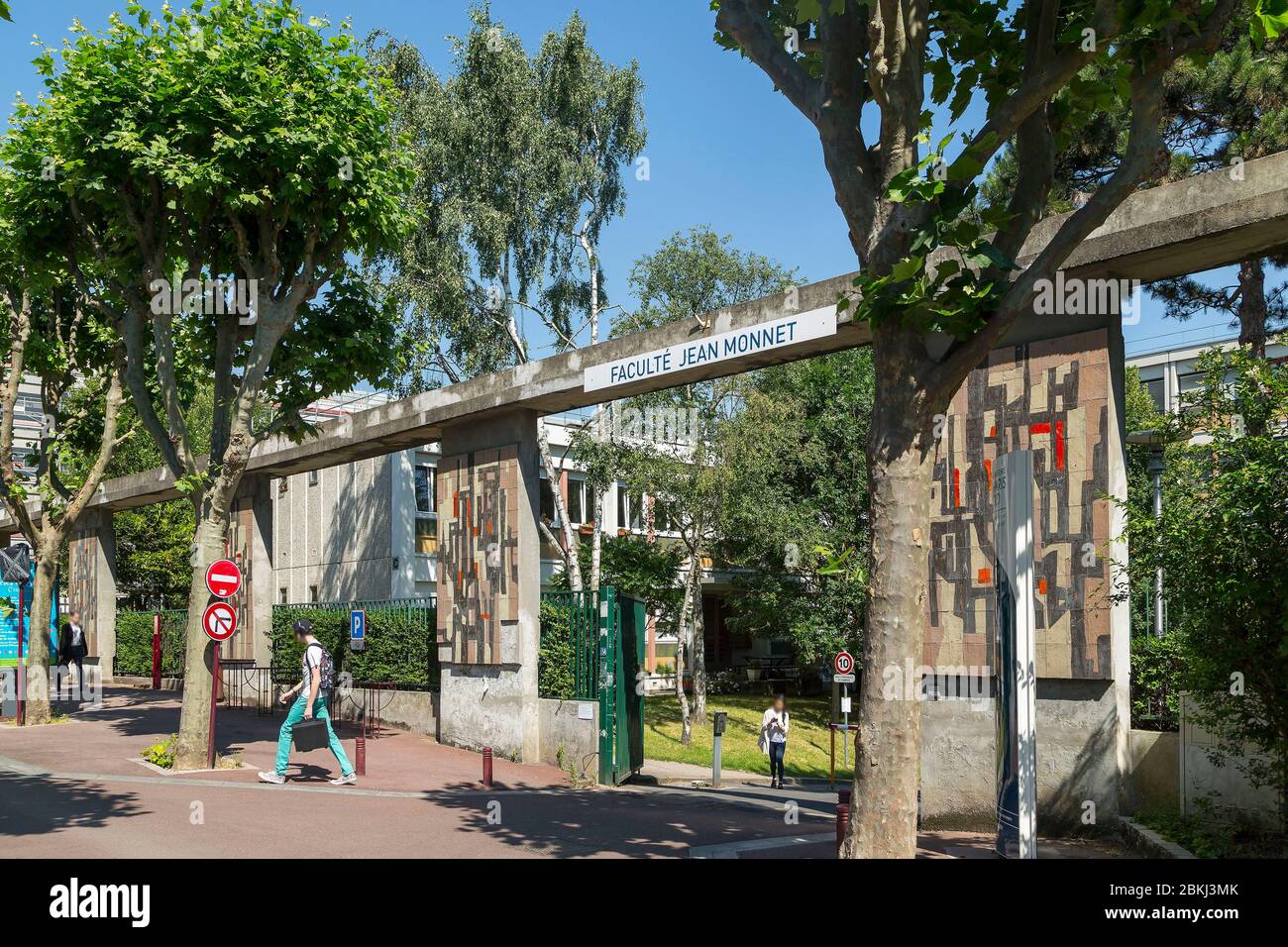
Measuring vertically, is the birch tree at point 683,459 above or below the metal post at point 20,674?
above

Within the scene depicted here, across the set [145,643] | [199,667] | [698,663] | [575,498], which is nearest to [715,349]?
[199,667]

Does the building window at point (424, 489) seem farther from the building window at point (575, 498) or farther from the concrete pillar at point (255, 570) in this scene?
the concrete pillar at point (255, 570)

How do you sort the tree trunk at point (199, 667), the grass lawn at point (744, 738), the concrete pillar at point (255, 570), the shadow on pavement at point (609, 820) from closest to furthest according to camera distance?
the shadow on pavement at point (609, 820) < the tree trunk at point (199, 667) < the concrete pillar at point (255, 570) < the grass lawn at point (744, 738)

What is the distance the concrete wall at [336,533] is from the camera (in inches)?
1458

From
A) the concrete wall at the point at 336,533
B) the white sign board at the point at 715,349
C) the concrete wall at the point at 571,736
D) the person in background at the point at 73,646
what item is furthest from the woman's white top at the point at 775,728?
the concrete wall at the point at 336,533

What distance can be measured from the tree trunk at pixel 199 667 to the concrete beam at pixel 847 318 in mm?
4448

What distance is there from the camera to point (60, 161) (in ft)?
48.7

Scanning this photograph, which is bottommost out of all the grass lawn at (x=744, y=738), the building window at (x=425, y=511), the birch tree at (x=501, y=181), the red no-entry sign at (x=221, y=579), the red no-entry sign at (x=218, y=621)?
the grass lawn at (x=744, y=738)

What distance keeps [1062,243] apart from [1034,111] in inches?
41.4

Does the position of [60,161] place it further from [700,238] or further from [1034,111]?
[700,238]

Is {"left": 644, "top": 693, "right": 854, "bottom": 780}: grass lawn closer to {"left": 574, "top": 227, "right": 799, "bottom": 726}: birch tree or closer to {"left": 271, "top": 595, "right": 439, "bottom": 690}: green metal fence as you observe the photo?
{"left": 574, "top": 227, "right": 799, "bottom": 726}: birch tree

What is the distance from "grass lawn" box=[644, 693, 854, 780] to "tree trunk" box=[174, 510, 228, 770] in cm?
1251

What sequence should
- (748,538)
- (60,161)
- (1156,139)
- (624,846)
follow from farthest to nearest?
(748,538) < (60,161) < (624,846) < (1156,139)
